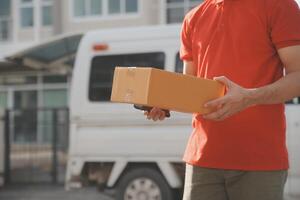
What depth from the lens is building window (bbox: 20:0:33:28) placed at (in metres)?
23.5

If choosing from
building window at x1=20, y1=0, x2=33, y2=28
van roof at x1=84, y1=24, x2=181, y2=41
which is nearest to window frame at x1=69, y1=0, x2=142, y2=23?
building window at x1=20, y1=0, x2=33, y2=28

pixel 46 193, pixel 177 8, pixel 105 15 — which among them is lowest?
pixel 46 193

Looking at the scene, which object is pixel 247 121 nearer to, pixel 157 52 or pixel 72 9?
pixel 157 52

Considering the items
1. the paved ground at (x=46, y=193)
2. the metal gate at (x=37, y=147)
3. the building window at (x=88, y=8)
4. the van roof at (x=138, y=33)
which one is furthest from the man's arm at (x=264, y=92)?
the building window at (x=88, y=8)

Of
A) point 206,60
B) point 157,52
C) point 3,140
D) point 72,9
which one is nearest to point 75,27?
point 72,9

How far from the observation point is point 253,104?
Result: 2350mm

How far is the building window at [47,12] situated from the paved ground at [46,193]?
13.6 metres

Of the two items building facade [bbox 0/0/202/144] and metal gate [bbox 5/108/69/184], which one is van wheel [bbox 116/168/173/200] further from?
building facade [bbox 0/0/202/144]

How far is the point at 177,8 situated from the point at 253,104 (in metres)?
19.4

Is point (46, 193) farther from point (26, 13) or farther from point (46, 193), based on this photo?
point (26, 13)

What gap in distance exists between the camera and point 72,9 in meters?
22.5

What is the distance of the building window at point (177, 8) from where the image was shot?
21464 mm

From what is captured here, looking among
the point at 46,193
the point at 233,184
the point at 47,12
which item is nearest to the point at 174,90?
the point at 233,184

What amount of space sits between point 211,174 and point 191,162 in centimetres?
11
